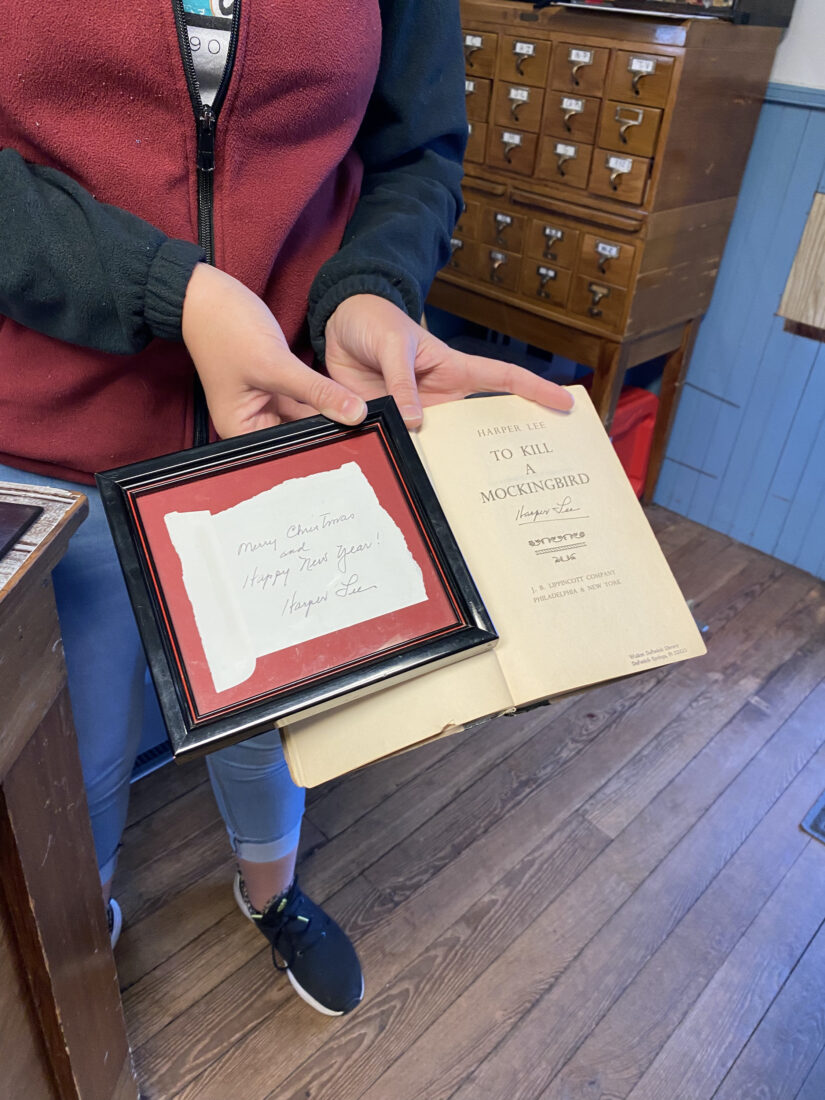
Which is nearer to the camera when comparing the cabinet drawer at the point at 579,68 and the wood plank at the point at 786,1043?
the wood plank at the point at 786,1043

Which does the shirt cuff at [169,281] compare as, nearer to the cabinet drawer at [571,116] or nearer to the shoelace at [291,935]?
the shoelace at [291,935]

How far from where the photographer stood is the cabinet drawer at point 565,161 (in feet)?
5.65

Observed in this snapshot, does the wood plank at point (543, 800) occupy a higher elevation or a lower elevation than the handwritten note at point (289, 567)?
lower

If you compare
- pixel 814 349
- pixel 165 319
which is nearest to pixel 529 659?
pixel 165 319

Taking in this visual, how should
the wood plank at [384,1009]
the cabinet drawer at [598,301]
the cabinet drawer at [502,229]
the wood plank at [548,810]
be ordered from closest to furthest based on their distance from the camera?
the wood plank at [384,1009]
the wood plank at [548,810]
the cabinet drawer at [598,301]
the cabinet drawer at [502,229]

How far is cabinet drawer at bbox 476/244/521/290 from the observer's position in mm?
1952

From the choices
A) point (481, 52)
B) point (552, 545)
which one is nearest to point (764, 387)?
point (481, 52)

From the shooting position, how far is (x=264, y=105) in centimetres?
67

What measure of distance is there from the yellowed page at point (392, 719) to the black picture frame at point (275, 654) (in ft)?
0.07

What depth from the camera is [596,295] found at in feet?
5.97

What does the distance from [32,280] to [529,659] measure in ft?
1.58

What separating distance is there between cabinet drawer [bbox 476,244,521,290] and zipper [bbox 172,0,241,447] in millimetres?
1374

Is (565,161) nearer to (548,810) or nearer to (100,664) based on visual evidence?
(548,810)

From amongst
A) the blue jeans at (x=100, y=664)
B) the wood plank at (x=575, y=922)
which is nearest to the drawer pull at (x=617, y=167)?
the wood plank at (x=575, y=922)
